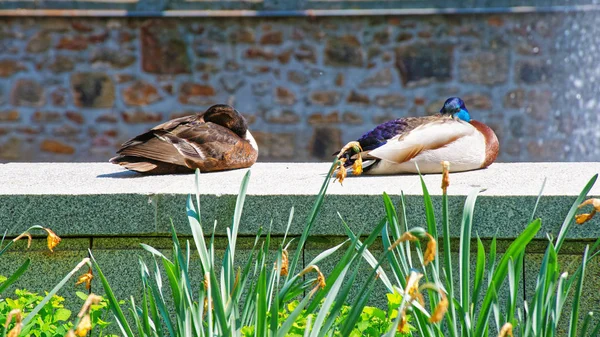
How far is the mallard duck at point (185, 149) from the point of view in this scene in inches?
145

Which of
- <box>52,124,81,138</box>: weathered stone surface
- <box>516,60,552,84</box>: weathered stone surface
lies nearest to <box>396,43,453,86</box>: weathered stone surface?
<box>516,60,552,84</box>: weathered stone surface

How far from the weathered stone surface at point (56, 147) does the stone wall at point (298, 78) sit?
12 millimetres

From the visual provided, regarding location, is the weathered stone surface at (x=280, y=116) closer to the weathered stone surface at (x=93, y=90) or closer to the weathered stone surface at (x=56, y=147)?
the weathered stone surface at (x=93, y=90)

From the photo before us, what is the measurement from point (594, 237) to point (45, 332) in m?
1.71

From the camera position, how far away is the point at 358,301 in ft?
5.70

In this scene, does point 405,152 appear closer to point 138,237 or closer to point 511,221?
point 511,221

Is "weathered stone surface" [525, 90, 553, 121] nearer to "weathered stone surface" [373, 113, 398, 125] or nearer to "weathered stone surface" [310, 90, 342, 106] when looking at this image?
"weathered stone surface" [373, 113, 398, 125]

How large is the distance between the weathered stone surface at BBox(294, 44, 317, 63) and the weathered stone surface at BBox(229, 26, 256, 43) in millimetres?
541

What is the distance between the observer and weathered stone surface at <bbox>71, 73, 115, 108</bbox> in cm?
1040

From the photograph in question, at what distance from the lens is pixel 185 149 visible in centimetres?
374

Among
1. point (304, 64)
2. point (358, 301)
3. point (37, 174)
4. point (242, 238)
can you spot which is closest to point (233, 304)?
point (358, 301)

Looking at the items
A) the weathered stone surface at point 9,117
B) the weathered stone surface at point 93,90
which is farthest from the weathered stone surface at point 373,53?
the weathered stone surface at point 9,117

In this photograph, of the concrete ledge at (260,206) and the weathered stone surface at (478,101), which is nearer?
the concrete ledge at (260,206)

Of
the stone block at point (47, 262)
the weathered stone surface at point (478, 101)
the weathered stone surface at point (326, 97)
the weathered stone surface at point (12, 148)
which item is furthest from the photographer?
the weathered stone surface at point (12, 148)
